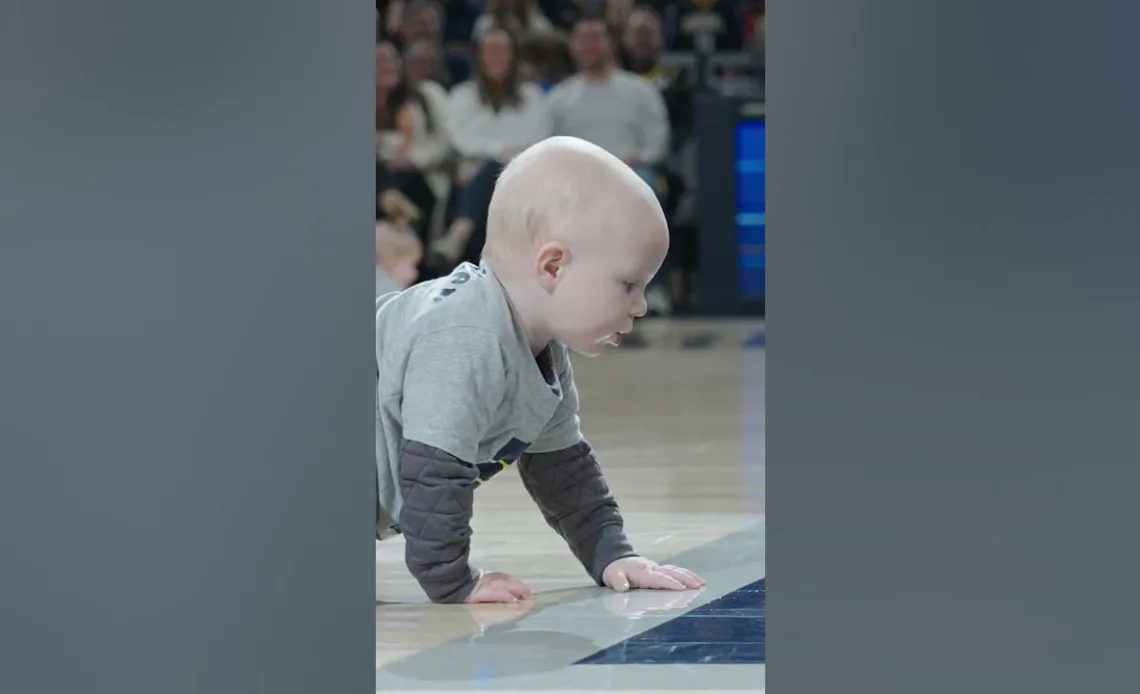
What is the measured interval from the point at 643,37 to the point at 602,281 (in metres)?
5.62

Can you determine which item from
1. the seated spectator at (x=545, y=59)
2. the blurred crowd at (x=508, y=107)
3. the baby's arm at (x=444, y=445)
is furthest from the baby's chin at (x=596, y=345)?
the seated spectator at (x=545, y=59)

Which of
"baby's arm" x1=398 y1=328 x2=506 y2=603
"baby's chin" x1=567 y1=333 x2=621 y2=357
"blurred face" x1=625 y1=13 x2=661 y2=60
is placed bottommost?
"baby's arm" x1=398 y1=328 x2=506 y2=603

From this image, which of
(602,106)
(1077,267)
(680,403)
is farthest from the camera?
(602,106)

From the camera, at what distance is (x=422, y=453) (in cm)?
180

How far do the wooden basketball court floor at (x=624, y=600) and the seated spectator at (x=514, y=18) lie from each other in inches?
149

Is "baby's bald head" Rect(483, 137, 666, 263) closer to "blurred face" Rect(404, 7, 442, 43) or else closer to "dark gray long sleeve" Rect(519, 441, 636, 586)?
"dark gray long sleeve" Rect(519, 441, 636, 586)

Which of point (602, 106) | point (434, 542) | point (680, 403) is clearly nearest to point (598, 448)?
point (680, 403)

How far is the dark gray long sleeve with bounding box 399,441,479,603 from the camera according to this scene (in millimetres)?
1797

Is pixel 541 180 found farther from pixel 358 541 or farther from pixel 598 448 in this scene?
pixel 598 448

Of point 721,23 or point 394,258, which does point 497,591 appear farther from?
point 721,23

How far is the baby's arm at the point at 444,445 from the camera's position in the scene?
1.80m

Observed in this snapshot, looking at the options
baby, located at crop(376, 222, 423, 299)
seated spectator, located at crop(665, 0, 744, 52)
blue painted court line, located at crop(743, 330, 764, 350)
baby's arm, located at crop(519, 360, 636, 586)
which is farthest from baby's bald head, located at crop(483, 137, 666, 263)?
seated spectator, located at crop(665, 0, 744, 52)

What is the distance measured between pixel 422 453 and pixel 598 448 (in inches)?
60.1

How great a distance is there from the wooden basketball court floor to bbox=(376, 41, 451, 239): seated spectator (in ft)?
11.4
